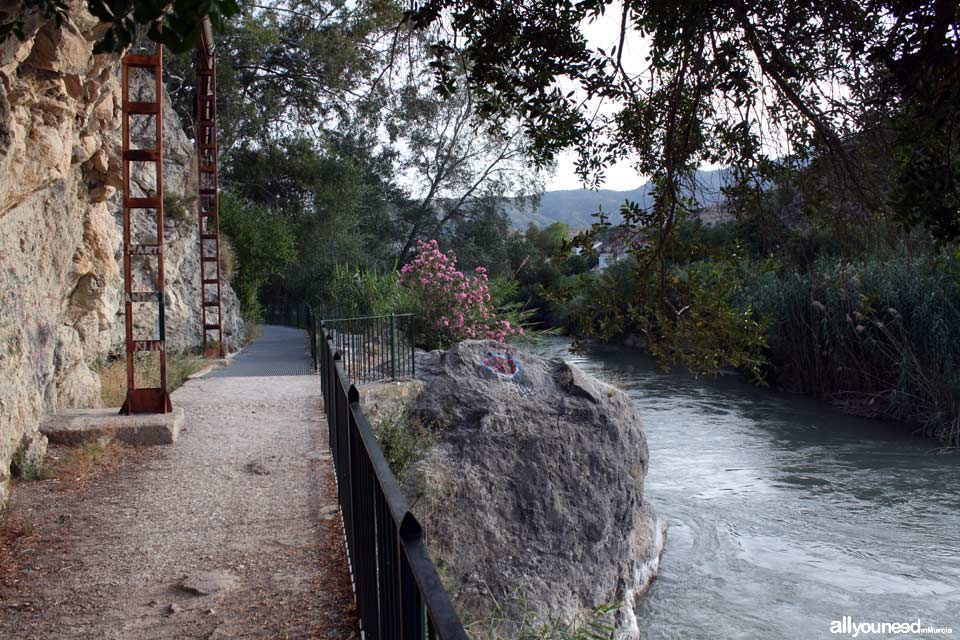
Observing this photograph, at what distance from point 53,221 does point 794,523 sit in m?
9.86

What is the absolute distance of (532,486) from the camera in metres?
7.21

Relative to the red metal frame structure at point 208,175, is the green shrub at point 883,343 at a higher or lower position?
lower

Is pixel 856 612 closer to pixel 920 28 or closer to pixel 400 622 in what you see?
pixel 920 28

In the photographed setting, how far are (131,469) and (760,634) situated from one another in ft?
20.4

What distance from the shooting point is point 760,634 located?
802cm

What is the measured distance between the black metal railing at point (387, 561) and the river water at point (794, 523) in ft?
18.0

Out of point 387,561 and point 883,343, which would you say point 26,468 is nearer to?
point 387,561

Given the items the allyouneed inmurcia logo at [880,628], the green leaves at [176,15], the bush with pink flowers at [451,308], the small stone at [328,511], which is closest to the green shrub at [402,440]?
the small stone at [328,511]

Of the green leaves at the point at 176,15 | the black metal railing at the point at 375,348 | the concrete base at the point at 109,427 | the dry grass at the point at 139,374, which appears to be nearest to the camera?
the green leaves at the point at 176,15

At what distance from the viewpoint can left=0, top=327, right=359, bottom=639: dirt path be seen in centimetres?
382

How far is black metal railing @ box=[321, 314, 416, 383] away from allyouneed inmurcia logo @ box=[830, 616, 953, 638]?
20.0 feet

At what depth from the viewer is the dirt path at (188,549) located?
3820 millimetres

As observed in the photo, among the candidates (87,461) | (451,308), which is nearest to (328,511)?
(87,461)

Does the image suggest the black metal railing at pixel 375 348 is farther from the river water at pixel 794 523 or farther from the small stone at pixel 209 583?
the small stone at pixel 209 583
